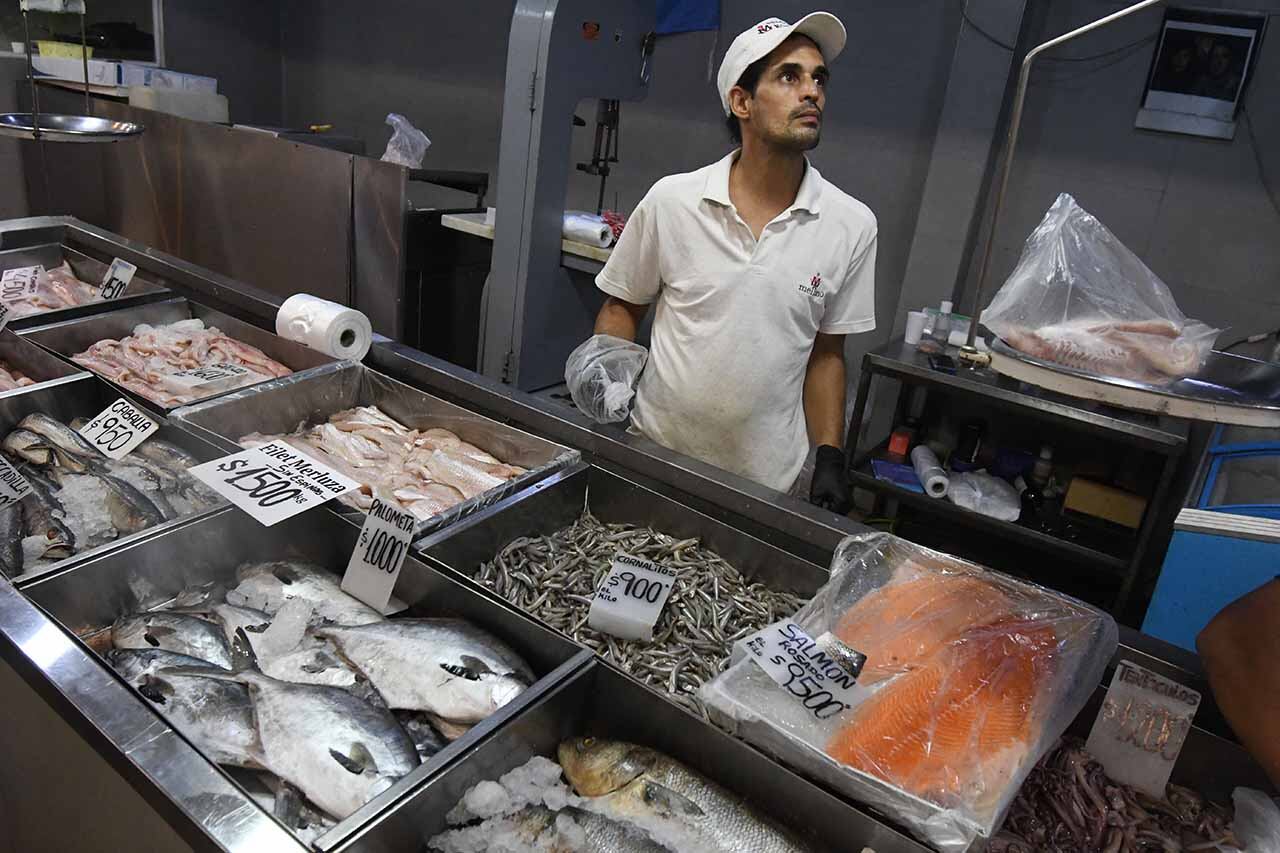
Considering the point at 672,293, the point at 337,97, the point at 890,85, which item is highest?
the point at 890,85

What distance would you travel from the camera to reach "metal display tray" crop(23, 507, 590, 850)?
1.52 m

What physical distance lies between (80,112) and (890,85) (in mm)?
5731

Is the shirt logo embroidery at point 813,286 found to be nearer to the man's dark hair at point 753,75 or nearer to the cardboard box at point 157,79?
the man's dark hair at point 753,75

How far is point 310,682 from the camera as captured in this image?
1.49m

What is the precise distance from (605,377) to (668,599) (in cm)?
82

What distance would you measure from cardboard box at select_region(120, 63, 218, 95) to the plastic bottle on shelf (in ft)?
17.8

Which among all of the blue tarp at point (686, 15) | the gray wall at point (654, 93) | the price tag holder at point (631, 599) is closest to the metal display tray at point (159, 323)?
the price tag holder at point (631, 599)

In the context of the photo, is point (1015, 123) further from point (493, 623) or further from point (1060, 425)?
point (1060, 425)

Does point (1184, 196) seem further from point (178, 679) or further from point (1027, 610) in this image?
point (178, 679)

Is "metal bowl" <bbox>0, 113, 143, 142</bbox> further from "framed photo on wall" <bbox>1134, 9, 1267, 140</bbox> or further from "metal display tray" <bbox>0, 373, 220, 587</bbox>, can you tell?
"framed photo on wall" <bbox>1134, 9, 1267, 140</bbox>

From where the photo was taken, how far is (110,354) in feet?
8.79

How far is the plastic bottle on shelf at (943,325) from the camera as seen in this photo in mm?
4418

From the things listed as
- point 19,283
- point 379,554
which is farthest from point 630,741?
point 19,283

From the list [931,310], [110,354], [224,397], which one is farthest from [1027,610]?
[931,310]
